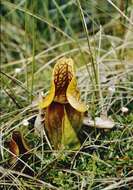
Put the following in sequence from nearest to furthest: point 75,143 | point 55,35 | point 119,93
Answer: point 75,143, point 119,93, point 55,35

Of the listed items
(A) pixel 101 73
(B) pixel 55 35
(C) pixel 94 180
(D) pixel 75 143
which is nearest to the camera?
(C) pixel 94 180

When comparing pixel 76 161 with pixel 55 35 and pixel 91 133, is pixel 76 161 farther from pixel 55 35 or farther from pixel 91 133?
pixel 55 35

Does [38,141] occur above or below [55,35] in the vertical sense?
below

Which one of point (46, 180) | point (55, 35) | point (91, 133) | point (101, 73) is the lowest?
point (46, 180)

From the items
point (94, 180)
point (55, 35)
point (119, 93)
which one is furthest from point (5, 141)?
point (55, 35)

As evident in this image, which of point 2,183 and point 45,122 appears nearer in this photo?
point 2,183

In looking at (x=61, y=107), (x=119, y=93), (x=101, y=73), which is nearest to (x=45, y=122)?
(x=61, y=107)
